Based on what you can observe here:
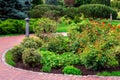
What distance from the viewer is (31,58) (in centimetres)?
1034

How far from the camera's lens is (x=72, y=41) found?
12.7 metres

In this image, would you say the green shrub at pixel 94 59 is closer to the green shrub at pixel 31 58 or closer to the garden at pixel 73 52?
the garden at pixel 73 52

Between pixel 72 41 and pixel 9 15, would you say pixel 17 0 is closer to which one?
pixel 9 15

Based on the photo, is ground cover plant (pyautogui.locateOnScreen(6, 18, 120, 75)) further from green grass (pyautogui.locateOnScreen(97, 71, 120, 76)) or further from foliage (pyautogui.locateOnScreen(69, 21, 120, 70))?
green grass (pyautogui.locateOnScreen(97, 71, 120, 76))

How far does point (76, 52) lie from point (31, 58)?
2.28 meters

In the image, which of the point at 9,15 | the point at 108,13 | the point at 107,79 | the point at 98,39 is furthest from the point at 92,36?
the point at 108,13

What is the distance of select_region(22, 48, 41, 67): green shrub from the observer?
10344mm

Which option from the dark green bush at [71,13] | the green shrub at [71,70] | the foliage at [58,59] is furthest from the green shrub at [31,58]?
the dark green bush at [71,13]

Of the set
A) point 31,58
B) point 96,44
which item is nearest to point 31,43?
point 31,58

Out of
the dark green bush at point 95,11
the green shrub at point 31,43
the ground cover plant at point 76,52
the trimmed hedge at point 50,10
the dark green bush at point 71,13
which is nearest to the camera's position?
the ground cover plant at point 76,52

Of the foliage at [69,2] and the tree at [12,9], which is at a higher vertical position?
the tree at [12,9]

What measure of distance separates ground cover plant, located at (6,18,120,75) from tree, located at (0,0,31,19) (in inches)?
389

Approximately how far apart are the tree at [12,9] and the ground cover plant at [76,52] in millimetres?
9874

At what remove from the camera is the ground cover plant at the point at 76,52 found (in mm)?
9969
